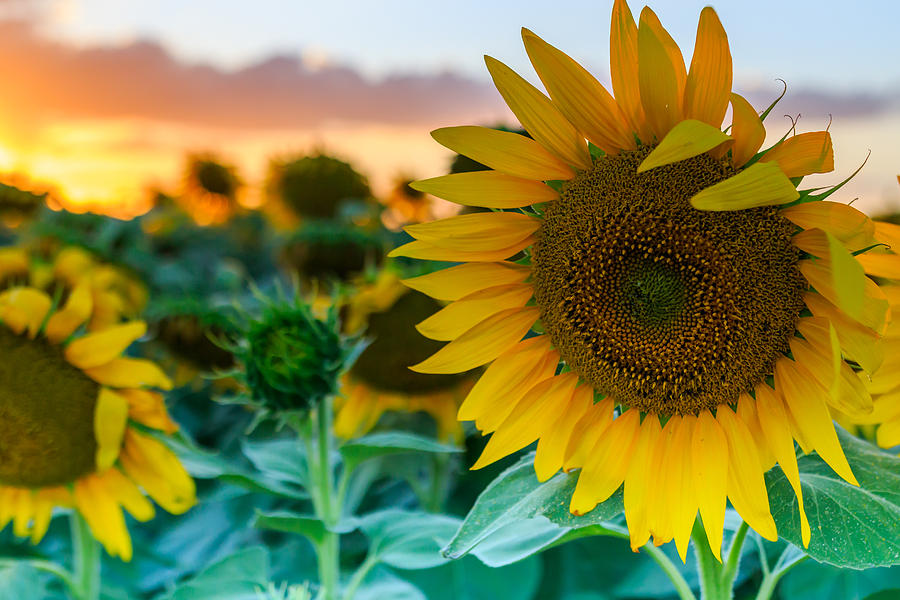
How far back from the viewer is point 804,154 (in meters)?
0.52

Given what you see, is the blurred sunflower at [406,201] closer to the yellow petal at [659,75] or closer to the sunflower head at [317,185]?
the sunflower head at [317,185]

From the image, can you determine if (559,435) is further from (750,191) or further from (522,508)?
(750,191)

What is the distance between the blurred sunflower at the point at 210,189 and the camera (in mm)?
2912

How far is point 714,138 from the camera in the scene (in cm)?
49

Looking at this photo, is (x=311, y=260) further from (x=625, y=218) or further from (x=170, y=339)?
(x=625, y=218)

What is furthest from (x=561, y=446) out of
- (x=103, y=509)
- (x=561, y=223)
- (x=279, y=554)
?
(x=279, y=554)

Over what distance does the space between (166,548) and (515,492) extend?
1016mm

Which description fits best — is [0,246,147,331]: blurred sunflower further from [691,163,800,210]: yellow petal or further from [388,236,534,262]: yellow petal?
[691,163,800,210]: yellow petal

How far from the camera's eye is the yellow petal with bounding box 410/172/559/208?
0.58 metres

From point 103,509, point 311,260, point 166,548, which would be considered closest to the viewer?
point 103,509

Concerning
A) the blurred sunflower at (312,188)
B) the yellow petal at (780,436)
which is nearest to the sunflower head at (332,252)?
the blurred sunflower at (312,188)

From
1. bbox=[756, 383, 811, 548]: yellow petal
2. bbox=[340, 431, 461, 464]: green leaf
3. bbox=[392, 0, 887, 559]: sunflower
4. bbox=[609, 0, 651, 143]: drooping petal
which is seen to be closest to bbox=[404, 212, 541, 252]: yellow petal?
bbox=[392, 0, 887, 559]: sunflower

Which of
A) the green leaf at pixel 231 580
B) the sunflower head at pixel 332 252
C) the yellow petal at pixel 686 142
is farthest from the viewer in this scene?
the sunflower head at pixel 332 252

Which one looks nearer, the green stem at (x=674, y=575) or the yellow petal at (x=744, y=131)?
the yellow petal at (x=744, y=131)
